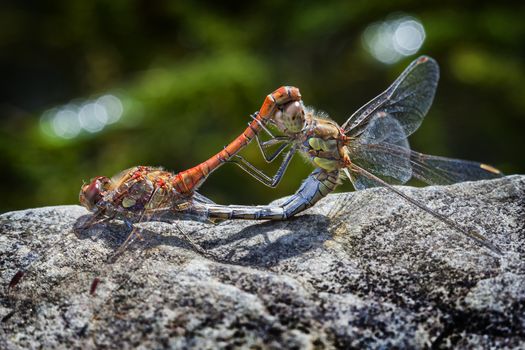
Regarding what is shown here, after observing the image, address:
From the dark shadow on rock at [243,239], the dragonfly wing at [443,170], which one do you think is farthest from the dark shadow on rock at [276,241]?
the dragonfly wing at [443,170]

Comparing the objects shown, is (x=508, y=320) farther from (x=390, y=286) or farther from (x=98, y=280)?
(x=98, y=280)

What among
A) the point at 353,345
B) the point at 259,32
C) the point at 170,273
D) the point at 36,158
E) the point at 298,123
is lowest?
the point at 353,345

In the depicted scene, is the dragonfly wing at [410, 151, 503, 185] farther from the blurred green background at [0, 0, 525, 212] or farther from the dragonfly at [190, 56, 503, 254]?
the blurred green background at [0, 0, 525, 212]

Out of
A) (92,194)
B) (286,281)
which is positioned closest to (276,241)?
(286,281)

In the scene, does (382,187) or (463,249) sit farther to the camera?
(382,187)

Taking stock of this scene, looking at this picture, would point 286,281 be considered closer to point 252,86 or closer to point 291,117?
point 291,117

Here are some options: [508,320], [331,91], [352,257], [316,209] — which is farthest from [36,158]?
[508,320]

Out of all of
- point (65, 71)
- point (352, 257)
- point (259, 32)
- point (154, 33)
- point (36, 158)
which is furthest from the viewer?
point (65, 71)

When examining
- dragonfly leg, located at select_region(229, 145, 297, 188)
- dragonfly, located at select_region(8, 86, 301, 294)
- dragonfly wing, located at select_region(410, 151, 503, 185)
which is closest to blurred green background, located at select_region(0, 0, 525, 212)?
dragonfly wing, located at select_region(410, 151, 503, 185)
